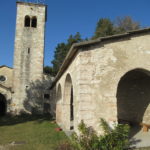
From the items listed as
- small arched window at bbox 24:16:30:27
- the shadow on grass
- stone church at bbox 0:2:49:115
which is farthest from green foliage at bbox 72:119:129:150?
small arched window at bbox 24:16:30:27

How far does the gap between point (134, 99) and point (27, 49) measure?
13066mm

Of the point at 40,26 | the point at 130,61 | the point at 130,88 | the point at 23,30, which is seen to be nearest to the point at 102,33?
the point at 40,26

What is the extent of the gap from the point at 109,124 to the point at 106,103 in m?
0.65

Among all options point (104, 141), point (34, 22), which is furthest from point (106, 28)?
point (104, 141)

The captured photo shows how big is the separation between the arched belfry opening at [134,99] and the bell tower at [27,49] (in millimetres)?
10939

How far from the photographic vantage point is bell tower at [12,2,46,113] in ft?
56.5

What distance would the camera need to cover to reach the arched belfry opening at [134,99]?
8.08 meters

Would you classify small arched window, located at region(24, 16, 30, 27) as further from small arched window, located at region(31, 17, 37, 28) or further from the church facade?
the church facade

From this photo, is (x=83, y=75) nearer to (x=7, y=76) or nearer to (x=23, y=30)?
(x=23, y=30)

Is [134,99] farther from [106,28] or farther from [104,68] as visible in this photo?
[106,28]

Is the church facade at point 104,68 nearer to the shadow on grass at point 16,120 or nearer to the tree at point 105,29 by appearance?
the shadow on grass at point 16,120

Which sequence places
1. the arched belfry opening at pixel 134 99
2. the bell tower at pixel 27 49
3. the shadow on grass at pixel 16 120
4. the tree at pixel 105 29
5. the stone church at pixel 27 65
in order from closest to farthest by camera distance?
the arched belfry opening at pixel 134 99, the shadow on grass at pixel 16 120, the stone church at pixel 27 65, the bell tower at pixel 27 49, the tree at pixel 105 29

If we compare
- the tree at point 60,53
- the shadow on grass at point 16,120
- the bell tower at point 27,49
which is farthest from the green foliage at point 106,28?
the shadow on grass at point 16,120

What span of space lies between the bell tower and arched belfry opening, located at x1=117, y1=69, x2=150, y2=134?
1094 centimetres
